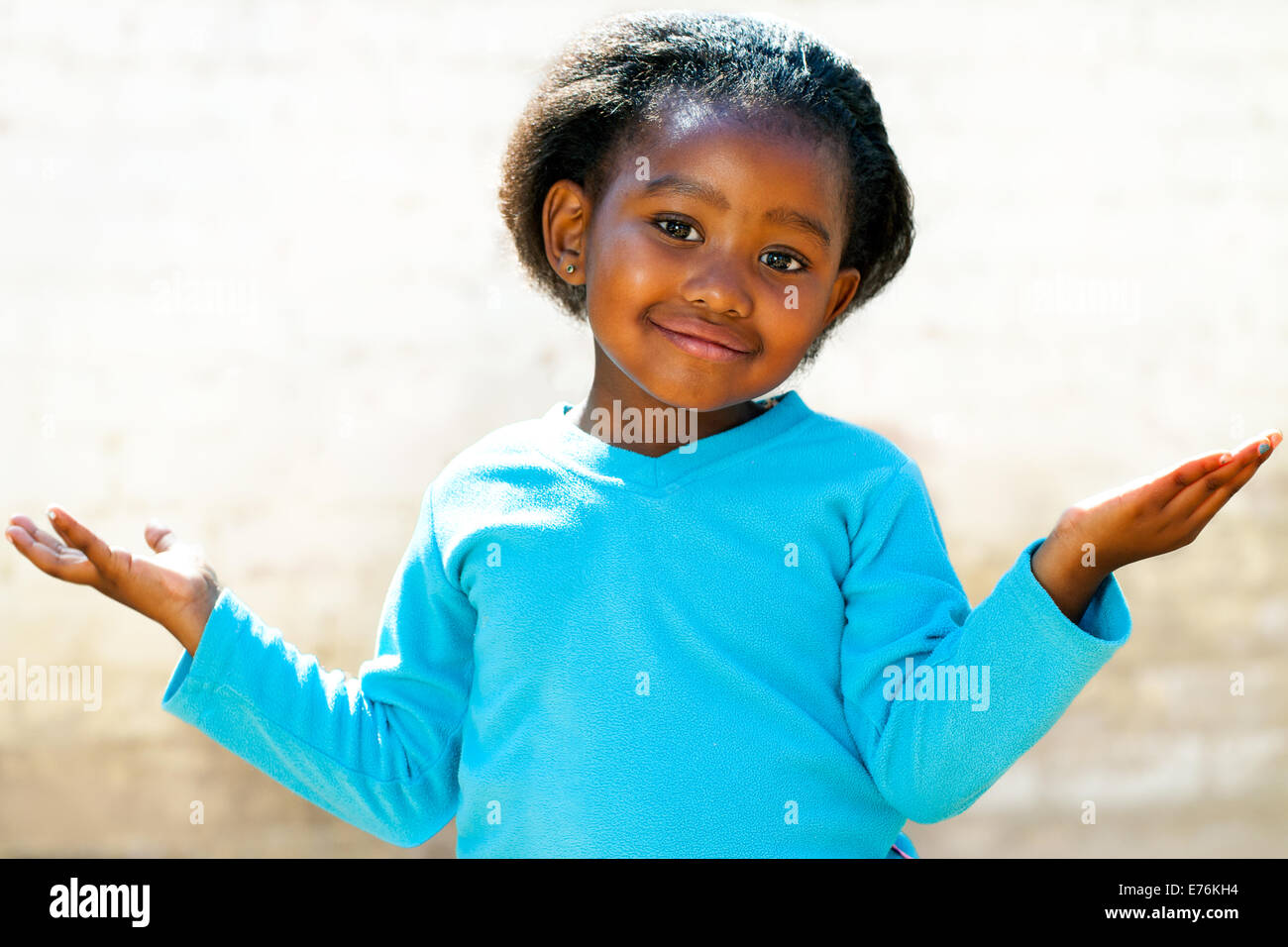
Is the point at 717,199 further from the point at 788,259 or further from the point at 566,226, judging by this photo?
the point at 566,226

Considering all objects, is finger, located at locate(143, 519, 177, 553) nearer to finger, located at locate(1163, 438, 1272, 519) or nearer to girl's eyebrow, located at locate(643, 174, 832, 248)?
girl's eyebrow, located at locate(643, 174, 832, 248)

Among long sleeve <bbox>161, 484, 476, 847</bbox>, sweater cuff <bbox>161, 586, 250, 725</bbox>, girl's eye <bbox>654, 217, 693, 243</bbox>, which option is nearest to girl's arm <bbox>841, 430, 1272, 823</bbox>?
girl's eye <bbox>654, 217, 693, 243</bbox>

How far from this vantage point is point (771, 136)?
156 cm

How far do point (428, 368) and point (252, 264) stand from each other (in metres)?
0.45

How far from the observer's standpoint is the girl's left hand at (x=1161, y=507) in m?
1.25

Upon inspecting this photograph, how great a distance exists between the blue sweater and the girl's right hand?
0.10 ft

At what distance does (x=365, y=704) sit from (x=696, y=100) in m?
0.86

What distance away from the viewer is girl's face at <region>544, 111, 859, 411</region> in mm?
1541

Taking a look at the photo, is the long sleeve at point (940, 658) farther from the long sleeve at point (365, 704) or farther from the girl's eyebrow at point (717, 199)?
the long sleeve at point (365, 704)

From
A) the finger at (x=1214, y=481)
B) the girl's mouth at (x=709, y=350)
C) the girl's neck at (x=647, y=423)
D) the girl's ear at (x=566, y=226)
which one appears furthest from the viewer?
the girl's ear at (x=566, y=226)

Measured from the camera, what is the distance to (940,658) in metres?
1.43

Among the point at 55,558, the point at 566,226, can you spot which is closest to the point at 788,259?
the point at 566,226

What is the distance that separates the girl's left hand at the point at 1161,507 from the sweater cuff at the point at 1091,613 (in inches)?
1.6

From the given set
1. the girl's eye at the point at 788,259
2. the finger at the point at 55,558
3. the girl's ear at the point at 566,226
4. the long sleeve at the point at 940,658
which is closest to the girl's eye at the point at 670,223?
the girl's eye at the point at 788,259
